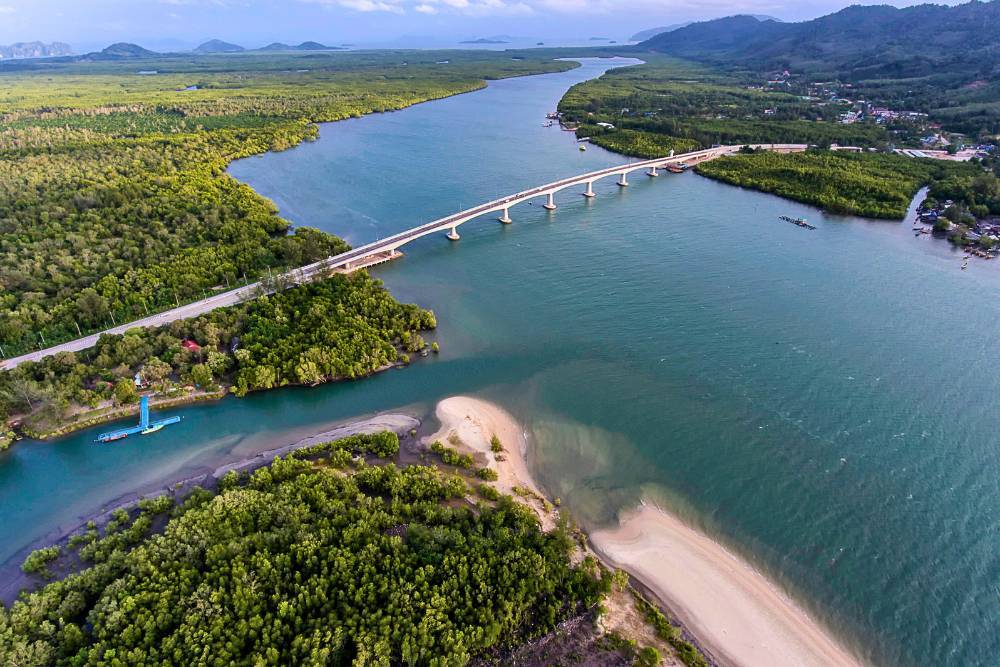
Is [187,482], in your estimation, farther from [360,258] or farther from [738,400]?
[738,400]

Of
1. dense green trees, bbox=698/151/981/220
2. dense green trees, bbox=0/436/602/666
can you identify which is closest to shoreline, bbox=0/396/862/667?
dense green trees, bbox=0/436/602/666

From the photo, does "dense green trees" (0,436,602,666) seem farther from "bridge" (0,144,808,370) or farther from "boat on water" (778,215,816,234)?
"boat on water" (778,215,816,234)

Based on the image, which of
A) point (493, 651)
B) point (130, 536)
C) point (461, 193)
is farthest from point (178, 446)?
point (461, 193)

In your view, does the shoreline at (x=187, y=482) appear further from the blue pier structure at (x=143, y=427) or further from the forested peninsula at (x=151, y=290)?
the forested peninsula at (x=151, y=290)

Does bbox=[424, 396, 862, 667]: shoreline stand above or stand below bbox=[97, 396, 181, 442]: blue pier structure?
below

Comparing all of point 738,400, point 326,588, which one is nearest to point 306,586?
point 326,588

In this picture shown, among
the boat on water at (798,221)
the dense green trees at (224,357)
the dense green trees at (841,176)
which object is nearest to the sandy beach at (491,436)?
the dense green trees at (224,357)
